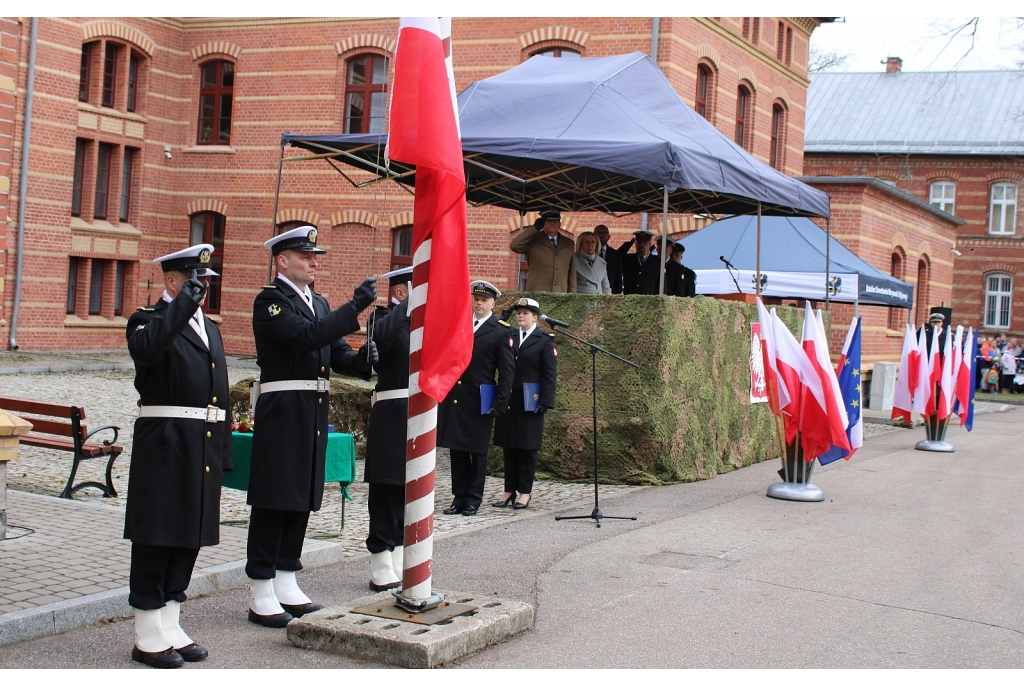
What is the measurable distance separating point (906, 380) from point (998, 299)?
29.2 m

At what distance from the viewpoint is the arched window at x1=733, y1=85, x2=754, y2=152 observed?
1011 inches

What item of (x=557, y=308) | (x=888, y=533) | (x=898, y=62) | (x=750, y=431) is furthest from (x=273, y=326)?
(x=898, y=62)

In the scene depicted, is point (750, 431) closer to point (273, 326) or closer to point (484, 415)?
point (484, 415)

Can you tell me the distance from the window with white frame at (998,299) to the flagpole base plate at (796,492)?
117 ft

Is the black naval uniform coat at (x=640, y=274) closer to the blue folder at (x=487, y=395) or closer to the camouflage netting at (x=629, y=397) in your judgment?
the camouflage netting at (x=629, y=397)

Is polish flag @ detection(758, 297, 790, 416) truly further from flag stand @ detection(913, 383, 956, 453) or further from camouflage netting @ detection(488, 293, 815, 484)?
flag stand @ detection(913, 383, 956, 453)

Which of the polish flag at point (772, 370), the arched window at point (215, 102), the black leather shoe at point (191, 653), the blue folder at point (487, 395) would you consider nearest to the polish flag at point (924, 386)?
the polish flag at point (772, 370)

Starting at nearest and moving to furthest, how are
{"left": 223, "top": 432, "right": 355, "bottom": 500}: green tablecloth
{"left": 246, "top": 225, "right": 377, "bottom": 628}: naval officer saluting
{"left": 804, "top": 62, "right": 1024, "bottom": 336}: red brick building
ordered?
{"left": 246, "top": 225, "right": 377, "bottom": 628}: naval officer saluting, {"left": 223, "top": 432, "right": 355, "bottom": 500}: green tablecloth, {"left": 804, "top": 62, "right": 1024, "bottom": 336}: red brick building

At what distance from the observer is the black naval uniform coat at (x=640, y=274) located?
46.8 feet

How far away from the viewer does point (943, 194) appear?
43.3 meters

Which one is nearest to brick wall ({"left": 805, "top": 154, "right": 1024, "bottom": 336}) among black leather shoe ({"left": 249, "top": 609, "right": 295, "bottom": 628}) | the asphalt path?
the asphalt path

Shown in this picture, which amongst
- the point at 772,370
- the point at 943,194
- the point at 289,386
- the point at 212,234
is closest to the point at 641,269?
the point at 772,370

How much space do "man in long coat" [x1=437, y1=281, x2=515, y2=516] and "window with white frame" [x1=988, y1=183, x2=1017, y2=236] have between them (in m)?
38.2

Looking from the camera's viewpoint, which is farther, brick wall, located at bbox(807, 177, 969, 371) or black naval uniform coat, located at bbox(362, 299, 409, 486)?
brick wall, located at bbox(807, 177, 969, 371)
